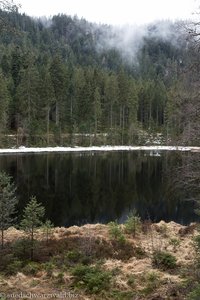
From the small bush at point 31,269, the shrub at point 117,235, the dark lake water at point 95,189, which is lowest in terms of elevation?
the dark lake water at point 95,189

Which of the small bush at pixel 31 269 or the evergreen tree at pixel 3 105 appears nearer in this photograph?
the small bush at pixel 31 269

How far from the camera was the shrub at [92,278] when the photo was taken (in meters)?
10.7

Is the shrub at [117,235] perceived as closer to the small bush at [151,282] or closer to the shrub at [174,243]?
the shrub at [174,243]

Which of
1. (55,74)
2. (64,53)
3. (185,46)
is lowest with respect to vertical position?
(185,46)

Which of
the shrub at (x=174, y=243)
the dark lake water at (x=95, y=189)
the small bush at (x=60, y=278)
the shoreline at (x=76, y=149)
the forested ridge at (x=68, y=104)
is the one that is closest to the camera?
the small bush at (x=60, y=278)

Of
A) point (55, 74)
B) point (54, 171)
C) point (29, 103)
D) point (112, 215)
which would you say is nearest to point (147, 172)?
point (54, 171)

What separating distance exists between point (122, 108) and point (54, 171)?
1925 inches

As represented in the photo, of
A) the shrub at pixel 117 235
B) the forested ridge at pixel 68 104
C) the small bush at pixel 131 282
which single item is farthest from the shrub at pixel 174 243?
the forested ridge at pixel 68 104

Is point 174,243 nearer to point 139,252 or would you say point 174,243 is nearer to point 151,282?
point 139,252

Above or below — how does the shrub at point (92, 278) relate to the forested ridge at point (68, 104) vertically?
below

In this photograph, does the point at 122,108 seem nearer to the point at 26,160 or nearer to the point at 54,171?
the point at 26,160

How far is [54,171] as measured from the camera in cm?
4144

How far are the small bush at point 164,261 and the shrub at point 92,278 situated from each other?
2112 millimetres

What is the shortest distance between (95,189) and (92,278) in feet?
72.3
